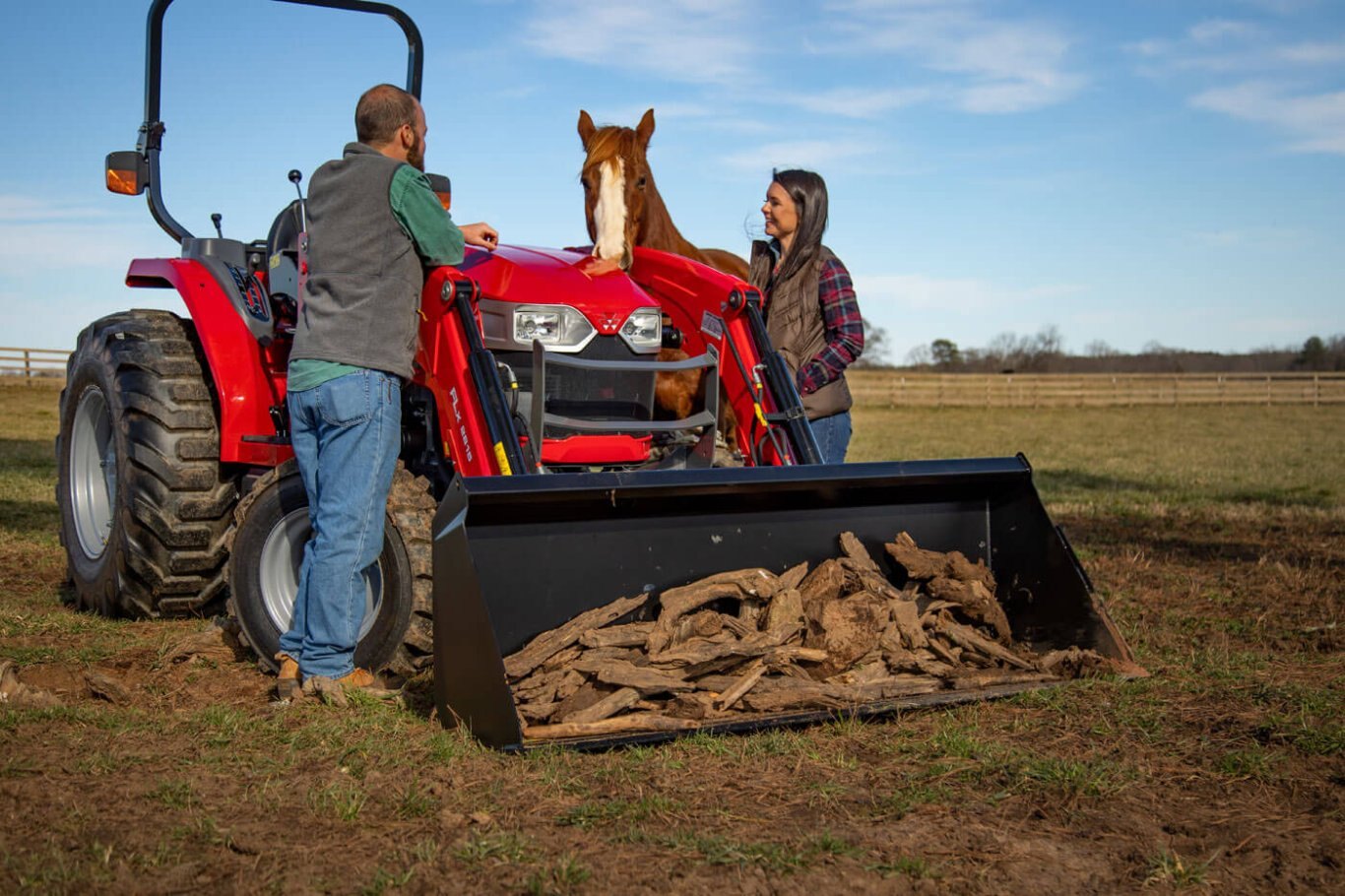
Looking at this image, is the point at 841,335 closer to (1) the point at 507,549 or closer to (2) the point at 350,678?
(1) the point at 507,549

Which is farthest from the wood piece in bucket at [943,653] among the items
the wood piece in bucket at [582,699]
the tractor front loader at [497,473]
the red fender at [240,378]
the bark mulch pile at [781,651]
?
the red fender at [240,378]

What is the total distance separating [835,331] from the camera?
5711 mm

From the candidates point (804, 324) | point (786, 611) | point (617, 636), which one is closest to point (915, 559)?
point (786, 611)

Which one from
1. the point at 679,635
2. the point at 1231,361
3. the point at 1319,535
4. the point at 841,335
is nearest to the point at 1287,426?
the point at 1319,535

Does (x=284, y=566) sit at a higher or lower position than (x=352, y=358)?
lower

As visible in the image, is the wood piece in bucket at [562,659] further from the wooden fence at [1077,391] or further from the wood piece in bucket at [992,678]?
the wooden fence at [1077,391]

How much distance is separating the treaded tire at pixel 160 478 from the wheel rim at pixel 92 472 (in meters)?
0.22

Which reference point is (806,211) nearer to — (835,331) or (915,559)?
(835,331)

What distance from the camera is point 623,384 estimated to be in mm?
4992

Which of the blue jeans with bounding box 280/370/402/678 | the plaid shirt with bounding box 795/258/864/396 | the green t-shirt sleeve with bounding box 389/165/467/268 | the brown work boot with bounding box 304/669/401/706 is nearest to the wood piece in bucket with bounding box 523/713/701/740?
the brown work boot with bounding box 304/669/401/706

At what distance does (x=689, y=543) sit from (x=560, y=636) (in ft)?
2.03

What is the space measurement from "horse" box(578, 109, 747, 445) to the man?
148 centimetres

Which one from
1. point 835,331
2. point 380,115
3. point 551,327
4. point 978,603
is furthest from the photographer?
point 835,331

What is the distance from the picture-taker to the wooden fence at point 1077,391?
3906 cm
